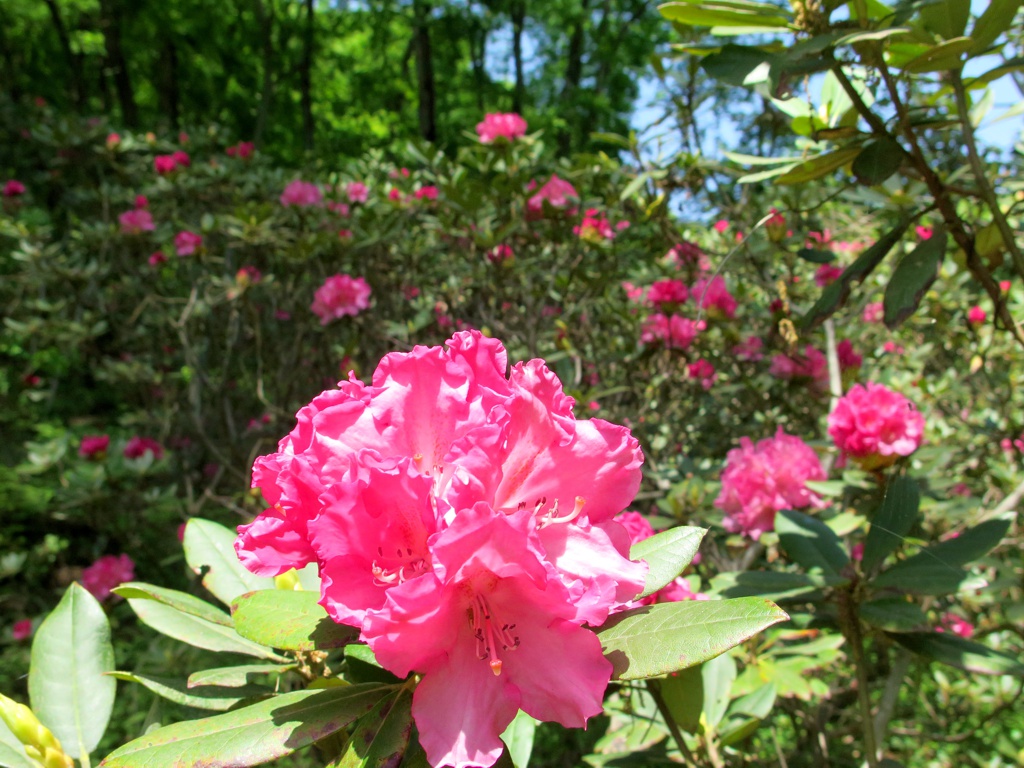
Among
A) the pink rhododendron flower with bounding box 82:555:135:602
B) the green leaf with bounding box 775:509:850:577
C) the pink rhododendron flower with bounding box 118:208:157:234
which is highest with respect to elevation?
the pink rhododendron flower with bounding box 118:208:157:234

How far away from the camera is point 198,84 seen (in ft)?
29.7

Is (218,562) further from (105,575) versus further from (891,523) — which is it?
(105,575)

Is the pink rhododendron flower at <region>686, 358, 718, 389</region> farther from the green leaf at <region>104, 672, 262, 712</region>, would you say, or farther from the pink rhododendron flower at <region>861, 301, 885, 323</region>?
the green leaf at <region>104, 672, 262, 712</region>

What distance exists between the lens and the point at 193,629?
2.72ft

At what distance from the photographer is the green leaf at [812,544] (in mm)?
1146

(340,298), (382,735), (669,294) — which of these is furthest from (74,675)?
(340,298)

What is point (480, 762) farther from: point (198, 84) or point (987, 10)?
point (198, 84)

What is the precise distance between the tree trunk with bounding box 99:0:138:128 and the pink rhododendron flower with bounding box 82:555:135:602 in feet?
19.5

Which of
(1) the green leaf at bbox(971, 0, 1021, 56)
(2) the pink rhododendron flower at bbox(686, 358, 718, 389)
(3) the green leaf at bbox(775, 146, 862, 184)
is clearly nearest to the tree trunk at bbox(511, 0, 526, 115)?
(2) the pink rhododendron flower at bbox(686, 358, 718, 389)

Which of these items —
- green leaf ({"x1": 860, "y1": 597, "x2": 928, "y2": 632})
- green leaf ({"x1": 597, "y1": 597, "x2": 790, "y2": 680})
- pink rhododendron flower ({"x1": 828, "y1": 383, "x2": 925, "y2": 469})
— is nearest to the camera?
green leaf ({"x1": 597, "y1": 597, "x2": 790, "y2": 680})

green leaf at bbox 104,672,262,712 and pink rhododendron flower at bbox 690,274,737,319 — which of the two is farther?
pink rhododendron flower at bbox 690,274,737,319

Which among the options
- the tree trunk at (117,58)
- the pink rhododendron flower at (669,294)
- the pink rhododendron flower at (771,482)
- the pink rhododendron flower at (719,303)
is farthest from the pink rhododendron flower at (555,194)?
the tree trunk at (117,58)

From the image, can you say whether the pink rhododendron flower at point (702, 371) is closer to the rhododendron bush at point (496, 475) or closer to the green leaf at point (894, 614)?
the rhododendron bush at point (496, 475)

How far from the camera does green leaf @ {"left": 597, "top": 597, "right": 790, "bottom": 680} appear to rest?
542mm
